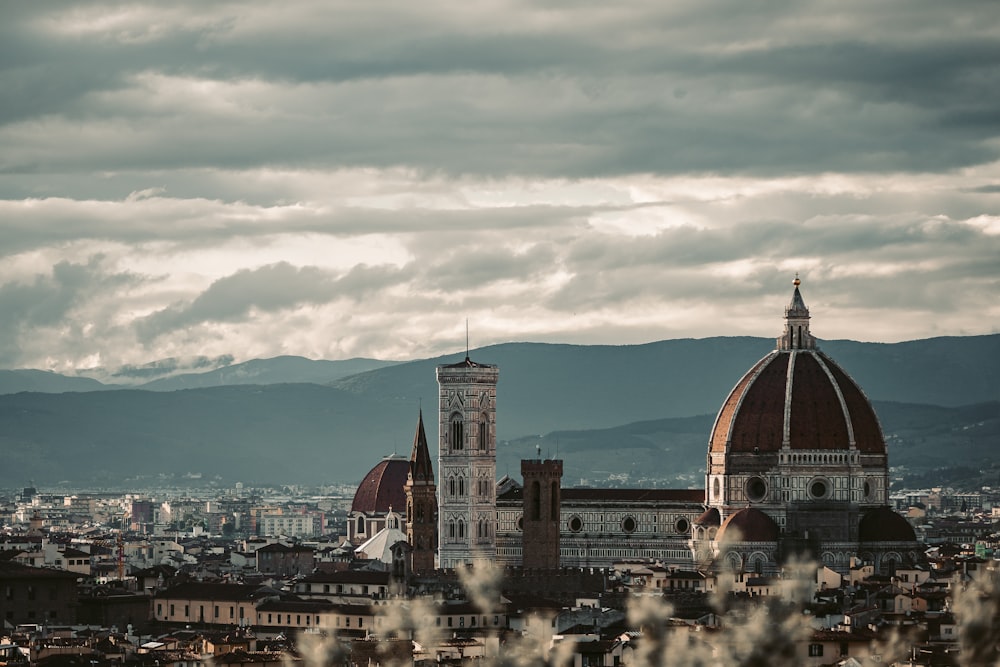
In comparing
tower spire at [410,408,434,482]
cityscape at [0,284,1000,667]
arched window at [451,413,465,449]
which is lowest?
cityscape at [0,284,1000,667]

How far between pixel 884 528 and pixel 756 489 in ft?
25.2

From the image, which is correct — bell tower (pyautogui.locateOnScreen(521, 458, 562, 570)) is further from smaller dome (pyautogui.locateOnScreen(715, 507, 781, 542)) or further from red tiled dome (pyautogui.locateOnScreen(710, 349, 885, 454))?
A: smaller dome (pyautogui.locateOnScreen(715, 507, 781, 542))

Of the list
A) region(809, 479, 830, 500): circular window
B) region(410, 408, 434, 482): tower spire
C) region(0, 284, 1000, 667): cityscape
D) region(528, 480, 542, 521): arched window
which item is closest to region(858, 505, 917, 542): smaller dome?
region(0, 284, 1000, 667): cityscape

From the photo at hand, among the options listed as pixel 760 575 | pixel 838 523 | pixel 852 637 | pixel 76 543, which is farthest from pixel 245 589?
pixel 76 543

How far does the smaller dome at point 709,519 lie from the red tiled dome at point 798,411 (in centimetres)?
345

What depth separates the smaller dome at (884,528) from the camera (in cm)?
13325

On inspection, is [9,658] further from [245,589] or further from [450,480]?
[450,480]

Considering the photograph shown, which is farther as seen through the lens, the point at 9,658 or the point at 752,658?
the point at 9,658

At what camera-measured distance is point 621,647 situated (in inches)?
3044

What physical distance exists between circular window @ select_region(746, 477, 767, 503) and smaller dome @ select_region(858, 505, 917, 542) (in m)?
5.44

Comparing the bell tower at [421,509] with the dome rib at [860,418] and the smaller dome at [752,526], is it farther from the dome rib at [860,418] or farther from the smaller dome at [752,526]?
the dome rib at [860,418]

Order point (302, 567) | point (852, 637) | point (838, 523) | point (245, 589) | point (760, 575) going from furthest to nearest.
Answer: point (302, 567)
point (838, 523)
point (760, 575)
point (245, 589)
point (852, 637)

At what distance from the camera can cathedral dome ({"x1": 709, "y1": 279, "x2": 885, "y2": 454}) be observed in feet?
448

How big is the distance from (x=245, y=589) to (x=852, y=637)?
44.8 m
